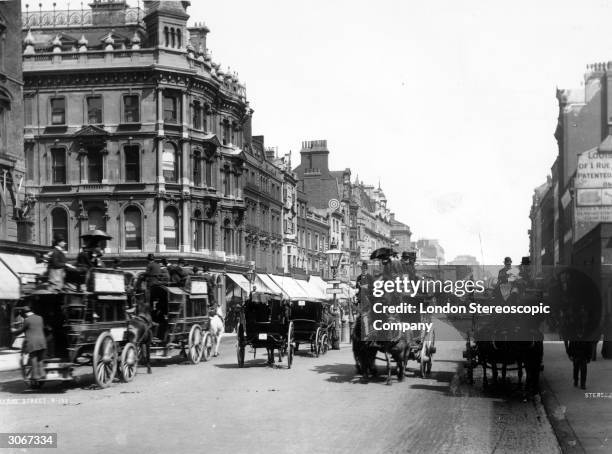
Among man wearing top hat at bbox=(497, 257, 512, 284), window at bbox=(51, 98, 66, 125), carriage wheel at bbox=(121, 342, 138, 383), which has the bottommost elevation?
carriage wheel at bbox=(121, 342, 138, 383)

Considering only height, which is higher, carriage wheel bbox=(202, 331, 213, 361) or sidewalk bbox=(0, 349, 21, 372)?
carriage wheel bbox=(202, 331, 213, 361)

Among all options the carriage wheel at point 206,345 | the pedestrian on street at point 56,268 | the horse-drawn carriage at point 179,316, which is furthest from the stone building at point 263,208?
the pedestrian on street at point 56,268

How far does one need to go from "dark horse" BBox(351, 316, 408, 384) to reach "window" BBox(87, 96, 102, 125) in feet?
87.7

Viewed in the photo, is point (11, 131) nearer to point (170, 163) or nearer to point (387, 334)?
point (170, 163)

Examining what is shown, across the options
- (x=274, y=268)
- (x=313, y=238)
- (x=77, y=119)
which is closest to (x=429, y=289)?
(x=77, y=119)

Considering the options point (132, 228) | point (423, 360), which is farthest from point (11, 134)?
point (423, 360)

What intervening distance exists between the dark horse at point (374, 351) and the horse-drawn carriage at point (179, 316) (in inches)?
192

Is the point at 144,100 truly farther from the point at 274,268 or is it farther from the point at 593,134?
the point at 593,134

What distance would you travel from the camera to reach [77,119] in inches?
1451

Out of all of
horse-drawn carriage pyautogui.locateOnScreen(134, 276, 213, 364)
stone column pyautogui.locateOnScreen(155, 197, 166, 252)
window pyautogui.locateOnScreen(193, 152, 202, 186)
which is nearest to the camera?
horse-drawn carriage pyautogui.locateOnScreen(134, 276, 213, 364)

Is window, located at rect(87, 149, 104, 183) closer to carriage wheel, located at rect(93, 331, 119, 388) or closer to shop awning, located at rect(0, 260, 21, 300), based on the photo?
shop awning, located at rect(0, 260, 21, 300)

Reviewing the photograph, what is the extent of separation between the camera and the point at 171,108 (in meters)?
42.2

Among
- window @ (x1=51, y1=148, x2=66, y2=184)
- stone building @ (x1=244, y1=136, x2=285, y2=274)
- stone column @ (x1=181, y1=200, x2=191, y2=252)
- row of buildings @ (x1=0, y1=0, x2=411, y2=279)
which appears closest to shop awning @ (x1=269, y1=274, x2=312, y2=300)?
stone building @ (x1=244, y1=136, x2=285, y2=274)

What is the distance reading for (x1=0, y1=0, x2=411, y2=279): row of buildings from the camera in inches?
1267
